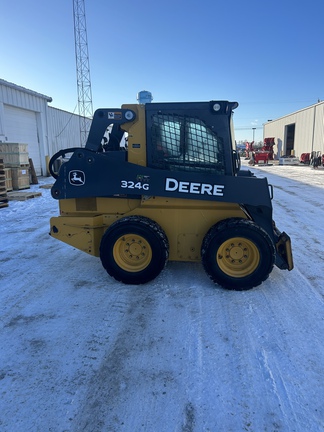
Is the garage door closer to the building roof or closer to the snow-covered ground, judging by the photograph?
the building roof

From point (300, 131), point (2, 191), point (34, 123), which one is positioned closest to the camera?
point (2, 191)

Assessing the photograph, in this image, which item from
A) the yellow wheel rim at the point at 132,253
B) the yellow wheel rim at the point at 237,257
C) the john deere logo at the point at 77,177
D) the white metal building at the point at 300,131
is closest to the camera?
the yellow wheel rim at the point at 237,257

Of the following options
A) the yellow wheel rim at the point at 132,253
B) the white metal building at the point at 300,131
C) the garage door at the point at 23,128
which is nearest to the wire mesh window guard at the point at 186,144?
the yellow wheel rim at the point at 132,253

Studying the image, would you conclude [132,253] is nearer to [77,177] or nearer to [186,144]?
[77,177]

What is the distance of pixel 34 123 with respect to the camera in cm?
1889

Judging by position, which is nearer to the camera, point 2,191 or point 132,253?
point 132,253

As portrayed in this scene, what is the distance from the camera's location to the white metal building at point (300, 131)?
97.2 feet

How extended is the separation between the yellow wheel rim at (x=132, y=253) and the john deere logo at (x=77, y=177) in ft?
Result: 3.36

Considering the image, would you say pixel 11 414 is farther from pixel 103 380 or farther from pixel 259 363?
pixel 259 363

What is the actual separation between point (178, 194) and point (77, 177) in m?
1.50

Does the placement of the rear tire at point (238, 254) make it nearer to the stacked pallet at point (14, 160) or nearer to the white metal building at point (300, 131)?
the stacked pallet at point (14, 160)

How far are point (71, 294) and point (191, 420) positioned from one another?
2.42 metres

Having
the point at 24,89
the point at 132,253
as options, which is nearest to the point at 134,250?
the point at 132,253

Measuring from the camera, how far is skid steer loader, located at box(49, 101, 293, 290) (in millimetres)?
4211
